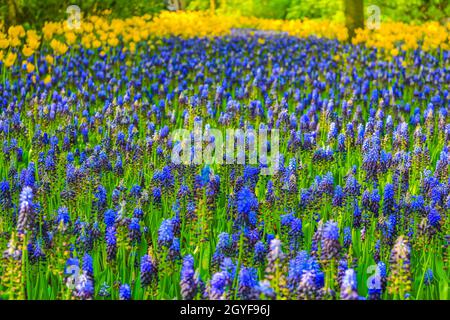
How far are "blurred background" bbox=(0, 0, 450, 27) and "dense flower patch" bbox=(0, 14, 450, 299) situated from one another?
4.07 m

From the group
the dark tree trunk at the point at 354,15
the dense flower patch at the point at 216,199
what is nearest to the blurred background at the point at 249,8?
the dark tree trunk at the point at 354,15

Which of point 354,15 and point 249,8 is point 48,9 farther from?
point 249,8

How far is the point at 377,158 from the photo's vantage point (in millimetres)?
5039

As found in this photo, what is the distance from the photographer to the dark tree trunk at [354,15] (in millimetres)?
15703

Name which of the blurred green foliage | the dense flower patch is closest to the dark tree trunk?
the blurred green foliage

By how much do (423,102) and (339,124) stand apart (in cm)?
228

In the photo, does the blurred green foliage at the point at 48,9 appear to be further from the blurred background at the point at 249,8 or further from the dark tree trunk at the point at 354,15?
the dark tree trunk at the point at 354,15

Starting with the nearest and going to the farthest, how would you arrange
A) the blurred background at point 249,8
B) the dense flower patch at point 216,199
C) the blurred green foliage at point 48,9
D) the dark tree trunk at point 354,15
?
the dense flower patch at point 216,199, the blurred green foliage at point 48,9, the blurred background at point 249,8, the dark tree trunk at point 354,15

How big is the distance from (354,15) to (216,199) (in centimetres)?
1218

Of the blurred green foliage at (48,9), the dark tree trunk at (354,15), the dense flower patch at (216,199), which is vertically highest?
the blurred green foliage at (48,9)

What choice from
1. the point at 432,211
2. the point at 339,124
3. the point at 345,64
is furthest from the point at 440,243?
the point at 345,64

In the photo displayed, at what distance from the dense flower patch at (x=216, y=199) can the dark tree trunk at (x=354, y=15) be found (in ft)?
19.5

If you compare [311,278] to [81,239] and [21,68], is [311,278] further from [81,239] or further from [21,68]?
[21,68]

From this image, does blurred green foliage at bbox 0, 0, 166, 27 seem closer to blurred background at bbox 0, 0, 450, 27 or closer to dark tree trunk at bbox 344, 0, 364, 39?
blurred background at bbox 0, 0, 450, 27
